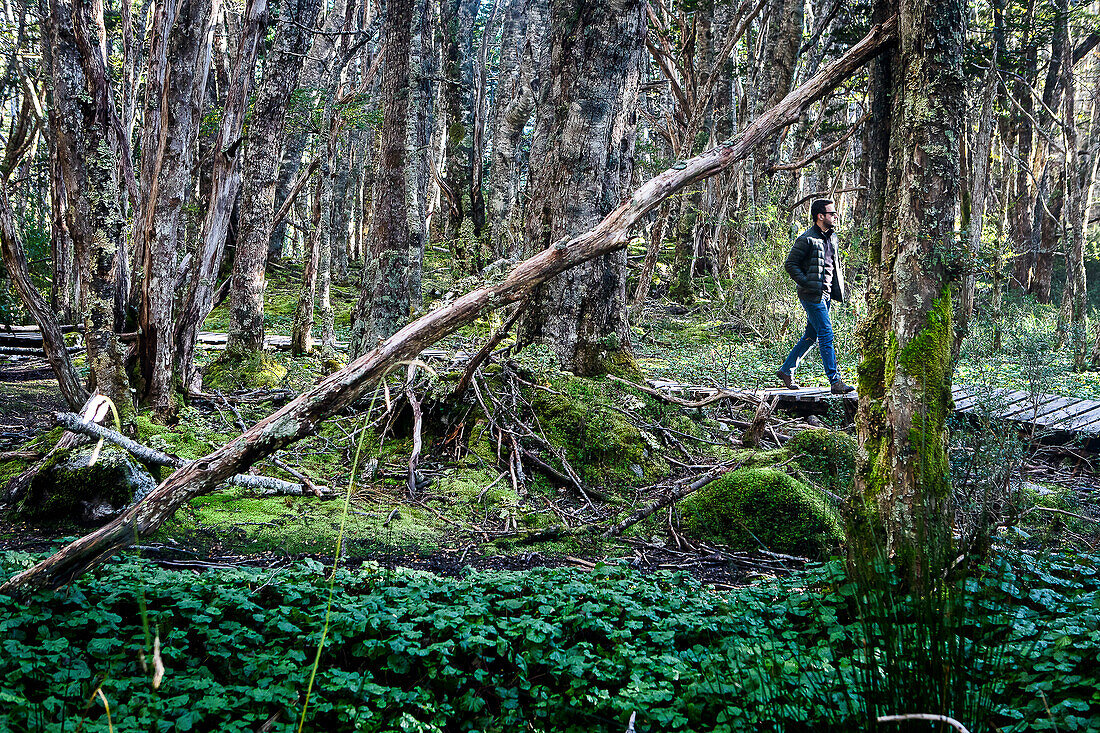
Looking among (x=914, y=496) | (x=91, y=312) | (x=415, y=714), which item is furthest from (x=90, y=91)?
(x=914, y=496)

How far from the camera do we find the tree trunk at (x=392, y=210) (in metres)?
6.95

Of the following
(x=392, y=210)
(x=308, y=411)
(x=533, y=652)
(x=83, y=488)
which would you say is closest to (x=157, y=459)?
(x=83, y=488)

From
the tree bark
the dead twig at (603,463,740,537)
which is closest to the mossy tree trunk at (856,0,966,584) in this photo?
the dead twig at (603,463,740,537)

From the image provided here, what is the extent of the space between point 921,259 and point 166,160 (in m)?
5.27

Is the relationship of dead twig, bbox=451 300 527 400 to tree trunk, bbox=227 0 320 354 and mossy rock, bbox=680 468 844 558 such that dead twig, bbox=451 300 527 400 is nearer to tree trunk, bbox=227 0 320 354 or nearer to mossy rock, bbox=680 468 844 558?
mossy rock, bbox=680 468 844 558

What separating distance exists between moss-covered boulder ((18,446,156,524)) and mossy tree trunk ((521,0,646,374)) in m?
3.20

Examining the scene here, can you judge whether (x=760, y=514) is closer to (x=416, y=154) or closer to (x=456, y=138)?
(x=416, y=154)

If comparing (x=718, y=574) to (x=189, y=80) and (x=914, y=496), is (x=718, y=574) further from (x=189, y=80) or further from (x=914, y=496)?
(x=189, y=80)

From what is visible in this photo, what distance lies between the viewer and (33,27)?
1353 centimetres

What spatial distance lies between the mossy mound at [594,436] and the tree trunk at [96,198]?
3171 millimetres

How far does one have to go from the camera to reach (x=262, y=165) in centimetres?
805

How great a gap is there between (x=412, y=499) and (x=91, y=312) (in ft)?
9.45

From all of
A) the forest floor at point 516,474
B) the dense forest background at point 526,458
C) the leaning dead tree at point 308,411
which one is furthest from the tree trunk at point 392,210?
the leaning dead tree at point 308,411

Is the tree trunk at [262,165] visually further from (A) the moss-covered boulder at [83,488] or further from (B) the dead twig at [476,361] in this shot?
(A) the moss-covered boulder at [83,488]
